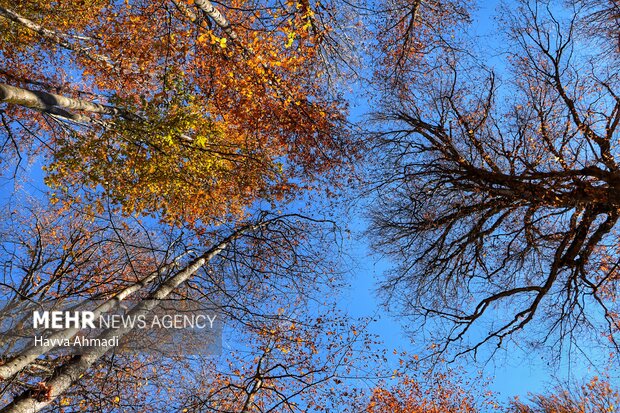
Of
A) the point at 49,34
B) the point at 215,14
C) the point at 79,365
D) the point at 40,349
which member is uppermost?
the point at 49,34

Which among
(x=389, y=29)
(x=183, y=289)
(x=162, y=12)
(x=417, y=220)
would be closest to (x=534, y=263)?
(x=417, y=220)

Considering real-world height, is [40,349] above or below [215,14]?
below

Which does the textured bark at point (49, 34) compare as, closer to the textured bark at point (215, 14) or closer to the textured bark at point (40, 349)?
the textured bark at point (215, 14)

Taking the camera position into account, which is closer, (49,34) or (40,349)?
(40,349)

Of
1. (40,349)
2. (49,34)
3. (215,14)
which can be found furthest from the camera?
(49,34)

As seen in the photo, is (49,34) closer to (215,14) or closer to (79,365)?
(215,14)

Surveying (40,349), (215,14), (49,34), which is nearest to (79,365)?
(40,349)

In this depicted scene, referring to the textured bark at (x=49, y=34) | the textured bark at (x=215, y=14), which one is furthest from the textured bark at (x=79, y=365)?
the textured bark at (x=49, y=34)

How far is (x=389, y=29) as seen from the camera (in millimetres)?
10875

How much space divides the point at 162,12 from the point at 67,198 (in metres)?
4.58

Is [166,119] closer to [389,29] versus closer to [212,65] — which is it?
[212,65]

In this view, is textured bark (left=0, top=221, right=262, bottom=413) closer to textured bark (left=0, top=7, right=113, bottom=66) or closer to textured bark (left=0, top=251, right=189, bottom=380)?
textured bark (left=0, top=251, right=189, bottom=380)

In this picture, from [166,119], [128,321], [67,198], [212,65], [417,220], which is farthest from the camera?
[417,220]

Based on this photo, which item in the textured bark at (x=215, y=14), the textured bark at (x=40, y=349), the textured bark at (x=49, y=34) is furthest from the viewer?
the textured bark at (x=49, y=34)
